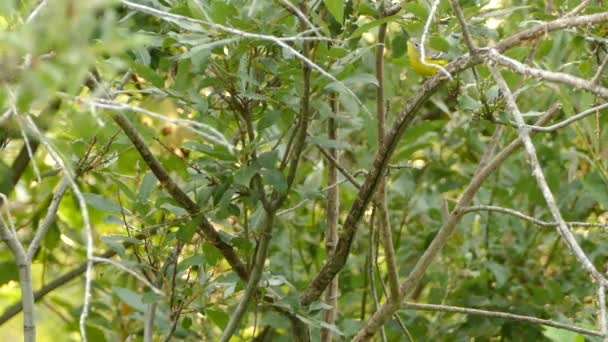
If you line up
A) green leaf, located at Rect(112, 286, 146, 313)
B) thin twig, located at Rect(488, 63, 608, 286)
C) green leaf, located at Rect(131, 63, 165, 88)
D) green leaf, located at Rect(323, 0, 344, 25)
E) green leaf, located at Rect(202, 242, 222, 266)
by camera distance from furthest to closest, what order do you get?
green leaf, located at Rect(112, 286, 146, 313) → green leaf, located at Rect(202, 242, 222, 266) → green leaf, located at Rect(131, 63, 165, 88) → green leaf, located at Rect(323, 0, 344, 25) → thin twig, located at Rect(488, 63, 608, 286)

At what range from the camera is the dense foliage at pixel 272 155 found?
132 centimetres

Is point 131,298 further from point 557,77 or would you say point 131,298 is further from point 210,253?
point 557,77

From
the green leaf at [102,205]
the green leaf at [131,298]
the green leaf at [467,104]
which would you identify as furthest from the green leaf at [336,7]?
the green leaf at [131,298]

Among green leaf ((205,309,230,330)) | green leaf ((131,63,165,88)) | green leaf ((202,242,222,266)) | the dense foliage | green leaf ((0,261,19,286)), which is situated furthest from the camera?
green leaf ((0,261,19,286))

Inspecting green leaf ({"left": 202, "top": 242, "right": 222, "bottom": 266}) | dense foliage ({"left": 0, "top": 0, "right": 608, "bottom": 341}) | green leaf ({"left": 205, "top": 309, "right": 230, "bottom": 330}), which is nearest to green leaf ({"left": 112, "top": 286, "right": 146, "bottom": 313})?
dense foliage ({"left": 0, "top": 0, "right": 608, "bottom": 341})

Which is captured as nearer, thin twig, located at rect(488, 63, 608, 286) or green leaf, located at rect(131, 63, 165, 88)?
thin twig, located at rect(488, 63, 608, 286)

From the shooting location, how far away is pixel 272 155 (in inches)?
64.9

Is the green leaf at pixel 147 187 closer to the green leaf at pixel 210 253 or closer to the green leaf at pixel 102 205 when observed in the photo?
the green leaf at pixel 102 205

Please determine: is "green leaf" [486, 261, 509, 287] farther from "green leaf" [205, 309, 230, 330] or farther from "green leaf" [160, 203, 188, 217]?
"green leaf" [160, 203, 188, 217]

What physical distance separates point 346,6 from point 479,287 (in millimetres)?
1194

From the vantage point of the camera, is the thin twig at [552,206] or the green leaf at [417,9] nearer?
the thin twig at [552,206]

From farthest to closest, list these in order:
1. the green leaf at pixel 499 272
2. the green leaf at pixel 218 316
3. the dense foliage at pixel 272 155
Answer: the green leaf at pixel 499 272 < the green leaf at pixel 218 316 < the dense foliage at pixel 272 155

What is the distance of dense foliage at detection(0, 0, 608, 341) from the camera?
132 cm

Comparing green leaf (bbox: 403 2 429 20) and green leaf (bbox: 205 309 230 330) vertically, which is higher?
green leaf (bbox: 403 2 429 20)
